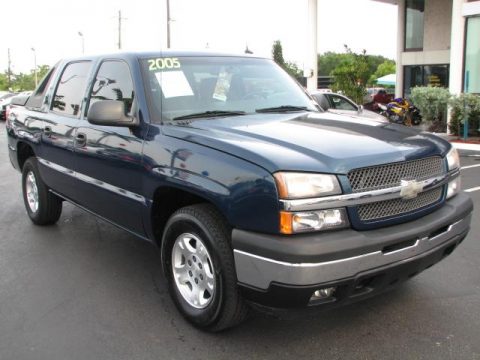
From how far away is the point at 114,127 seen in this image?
3.92m

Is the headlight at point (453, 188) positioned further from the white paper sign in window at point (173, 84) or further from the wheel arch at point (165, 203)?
the white paper sign in window at point (173, 84)

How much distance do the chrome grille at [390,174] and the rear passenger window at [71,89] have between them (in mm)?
2796

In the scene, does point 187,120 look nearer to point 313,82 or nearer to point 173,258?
point 173,258

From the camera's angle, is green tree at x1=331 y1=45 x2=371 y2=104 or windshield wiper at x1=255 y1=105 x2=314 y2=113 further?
green tree at x1=331 y1=45 x2=371 y2=104

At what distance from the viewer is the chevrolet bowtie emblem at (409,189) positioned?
9.64 ft

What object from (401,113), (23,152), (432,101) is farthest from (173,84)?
(401,113)

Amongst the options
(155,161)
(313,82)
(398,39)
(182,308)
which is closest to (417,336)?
(182,308)

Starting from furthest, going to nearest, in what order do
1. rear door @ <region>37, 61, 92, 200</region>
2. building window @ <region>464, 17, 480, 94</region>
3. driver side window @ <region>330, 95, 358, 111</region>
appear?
building window @ <region>464, 17, 480, 94</region>
driver side window @ <region>330, 95, 358, 111</region>
rear door @ <region>37, 61, 92, 200</region>

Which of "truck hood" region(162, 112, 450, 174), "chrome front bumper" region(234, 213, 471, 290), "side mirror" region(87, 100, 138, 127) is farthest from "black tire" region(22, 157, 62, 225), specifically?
"chrome front bumper" region(234, 213, 471, 290)

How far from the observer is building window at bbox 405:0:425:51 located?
75.1 ft

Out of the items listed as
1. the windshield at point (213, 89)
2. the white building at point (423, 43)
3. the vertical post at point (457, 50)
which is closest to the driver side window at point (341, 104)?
the vertical post at point (457, 50)

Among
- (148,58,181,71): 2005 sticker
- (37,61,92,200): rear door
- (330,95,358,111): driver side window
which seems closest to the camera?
(148,58,181,71): 2005 sticker

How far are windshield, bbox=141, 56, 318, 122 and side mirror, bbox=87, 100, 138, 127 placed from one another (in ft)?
0.74

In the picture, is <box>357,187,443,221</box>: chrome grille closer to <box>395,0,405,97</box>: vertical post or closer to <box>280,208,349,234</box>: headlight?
<box>280,208,349,234</box>: headlight
